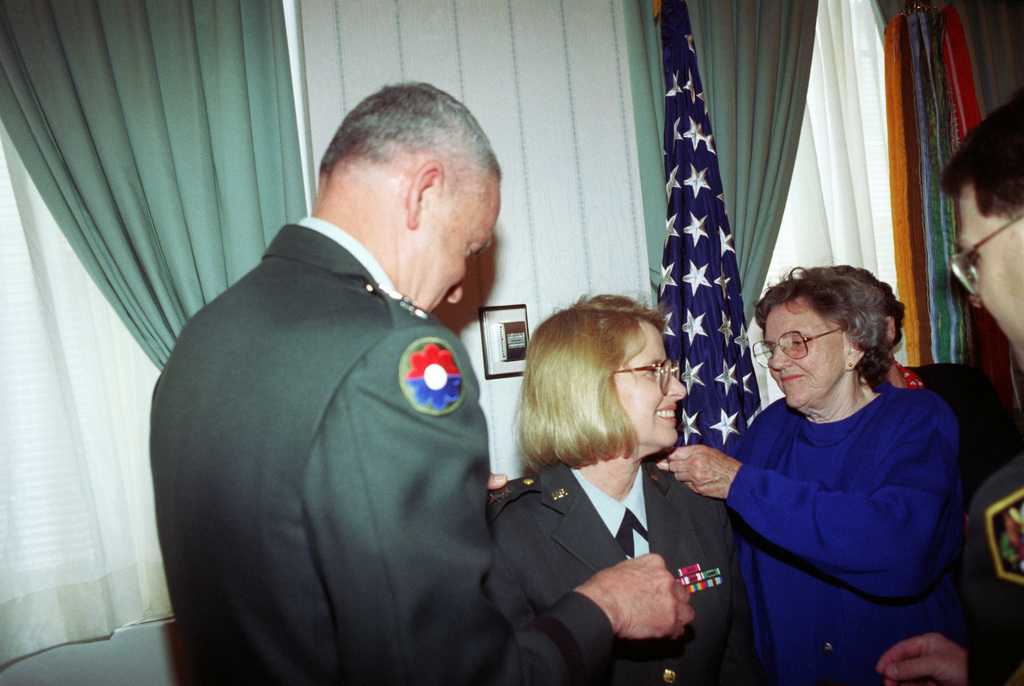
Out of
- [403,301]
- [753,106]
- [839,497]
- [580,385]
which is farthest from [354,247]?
[753,106]

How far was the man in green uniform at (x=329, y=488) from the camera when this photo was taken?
0.93 meters

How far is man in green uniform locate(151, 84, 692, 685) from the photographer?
934mm

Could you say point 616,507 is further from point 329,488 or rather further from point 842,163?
point 842,163

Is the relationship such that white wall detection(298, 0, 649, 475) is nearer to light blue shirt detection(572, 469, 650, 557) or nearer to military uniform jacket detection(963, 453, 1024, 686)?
light blue shirt detection(572, 469, 650, 557)

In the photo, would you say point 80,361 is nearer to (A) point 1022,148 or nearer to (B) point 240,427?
(B) point 240,427

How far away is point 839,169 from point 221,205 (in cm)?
326

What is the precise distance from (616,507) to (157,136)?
2.21 metres

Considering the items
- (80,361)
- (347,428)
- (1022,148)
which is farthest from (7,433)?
(1022,148)

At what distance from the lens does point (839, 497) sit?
1.86 metres

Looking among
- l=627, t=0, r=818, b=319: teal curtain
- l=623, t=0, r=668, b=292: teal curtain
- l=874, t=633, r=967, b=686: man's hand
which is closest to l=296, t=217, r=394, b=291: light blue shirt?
l=874, t=633, r=967, b=686: man's hand

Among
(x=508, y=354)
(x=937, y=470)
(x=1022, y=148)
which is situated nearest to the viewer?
(x=1022, y=148)

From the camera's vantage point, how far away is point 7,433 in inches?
96.1

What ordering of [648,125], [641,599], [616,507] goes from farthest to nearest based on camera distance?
[648,125] → [616,507] → [641,599]

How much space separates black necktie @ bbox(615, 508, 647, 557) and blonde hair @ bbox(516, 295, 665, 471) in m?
0.19
